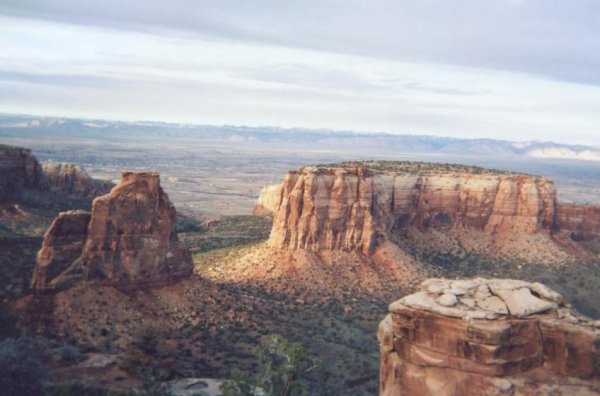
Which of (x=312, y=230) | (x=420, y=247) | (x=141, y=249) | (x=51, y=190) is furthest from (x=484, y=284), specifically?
(x=51, y=190)

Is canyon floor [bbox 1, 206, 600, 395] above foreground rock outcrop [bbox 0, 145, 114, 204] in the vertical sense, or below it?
below

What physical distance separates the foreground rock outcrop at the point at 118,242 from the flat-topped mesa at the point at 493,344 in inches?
961

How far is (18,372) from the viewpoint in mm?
29250

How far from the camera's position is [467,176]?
2832 inches

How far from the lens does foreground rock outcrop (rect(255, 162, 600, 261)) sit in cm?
6050

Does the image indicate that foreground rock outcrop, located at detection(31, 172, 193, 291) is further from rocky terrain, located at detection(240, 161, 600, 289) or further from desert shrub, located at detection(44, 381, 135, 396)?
rocky terrain, located at detection(240, 161, 600, 289)

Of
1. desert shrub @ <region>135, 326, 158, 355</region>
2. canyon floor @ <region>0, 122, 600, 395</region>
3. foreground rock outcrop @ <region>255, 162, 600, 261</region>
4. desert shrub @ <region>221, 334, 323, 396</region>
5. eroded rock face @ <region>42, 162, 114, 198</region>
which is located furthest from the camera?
eroded rock face @ <region>42, 162, 114, 198</region>

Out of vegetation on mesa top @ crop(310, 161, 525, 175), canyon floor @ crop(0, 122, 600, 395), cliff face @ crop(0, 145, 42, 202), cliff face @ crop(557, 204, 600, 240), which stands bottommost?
canyon floor @ crop(0, 122, 600, 395)

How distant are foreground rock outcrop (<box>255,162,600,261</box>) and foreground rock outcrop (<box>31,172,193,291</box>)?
1848cm

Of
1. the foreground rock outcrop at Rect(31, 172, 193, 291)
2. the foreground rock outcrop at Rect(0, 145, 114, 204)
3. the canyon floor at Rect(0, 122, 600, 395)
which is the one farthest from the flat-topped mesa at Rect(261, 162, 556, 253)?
the foreground rock outcrop at Rect(0, 145, 114, 204)

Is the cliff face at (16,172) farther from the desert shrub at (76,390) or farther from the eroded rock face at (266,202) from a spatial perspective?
the desert shrub at (76,390)

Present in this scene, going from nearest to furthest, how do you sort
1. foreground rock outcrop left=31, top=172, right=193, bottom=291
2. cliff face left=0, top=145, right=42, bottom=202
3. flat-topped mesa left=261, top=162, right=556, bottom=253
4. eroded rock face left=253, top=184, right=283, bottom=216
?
foreground rock outcrop left=31, top=172, right=193, bottom=291, flat-topped mesa left=261, top=162, right=556, bottom=253, cliff face left=0, top=145, right=42, bottom=202, eroded rock face left=253, top=184, right=283, bottom=216

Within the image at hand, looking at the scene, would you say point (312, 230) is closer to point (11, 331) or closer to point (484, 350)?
point (11, 331)

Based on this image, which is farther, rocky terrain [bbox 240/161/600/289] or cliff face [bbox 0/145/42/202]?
cliff face [bbox 0/145/42/202]
